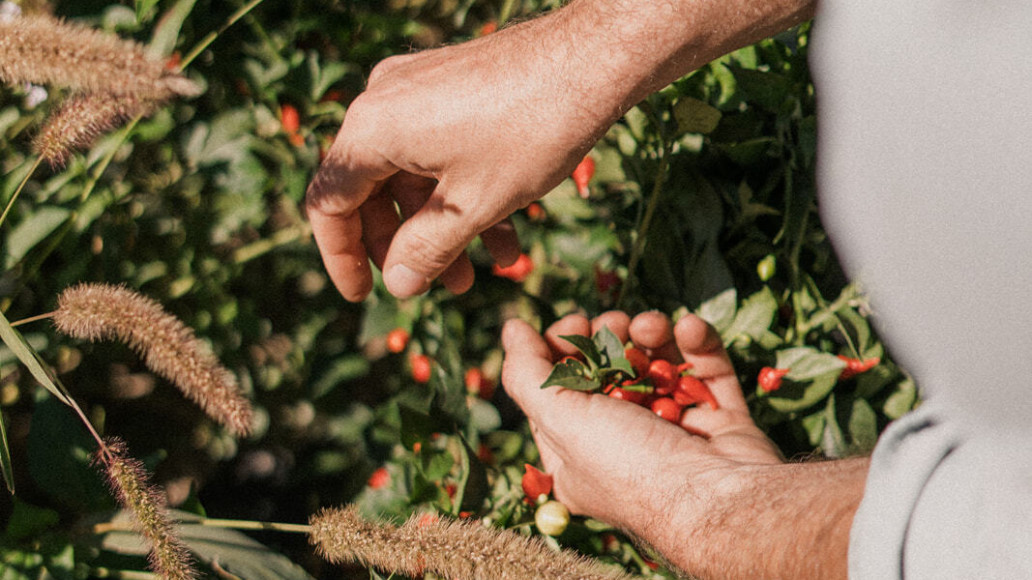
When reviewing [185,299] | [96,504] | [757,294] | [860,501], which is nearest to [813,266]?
[757,294]

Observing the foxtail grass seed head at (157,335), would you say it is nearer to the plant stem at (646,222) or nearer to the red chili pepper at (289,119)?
the red chili pepper at (289,119)

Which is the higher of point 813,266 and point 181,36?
point 181,36

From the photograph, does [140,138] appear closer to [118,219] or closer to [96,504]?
Answer: [118,219]

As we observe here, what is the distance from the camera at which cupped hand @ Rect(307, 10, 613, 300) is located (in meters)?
1.08

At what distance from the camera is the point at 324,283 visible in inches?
64.4

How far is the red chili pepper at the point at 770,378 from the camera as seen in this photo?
131 centimetres

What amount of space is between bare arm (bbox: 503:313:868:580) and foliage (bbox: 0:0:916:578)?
0.10m

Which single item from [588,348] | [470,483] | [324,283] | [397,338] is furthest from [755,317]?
[324,283]

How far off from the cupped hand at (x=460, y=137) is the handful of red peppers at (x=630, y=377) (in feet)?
0.87

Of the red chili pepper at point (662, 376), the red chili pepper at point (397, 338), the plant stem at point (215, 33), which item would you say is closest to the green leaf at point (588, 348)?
the red chili pepper at point (662, 376)

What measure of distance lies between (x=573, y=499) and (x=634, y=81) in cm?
71

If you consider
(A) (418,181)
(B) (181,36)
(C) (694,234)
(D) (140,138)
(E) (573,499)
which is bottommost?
(E) (573,499)

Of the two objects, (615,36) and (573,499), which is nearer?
(615,36)

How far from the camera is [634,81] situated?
110cm
